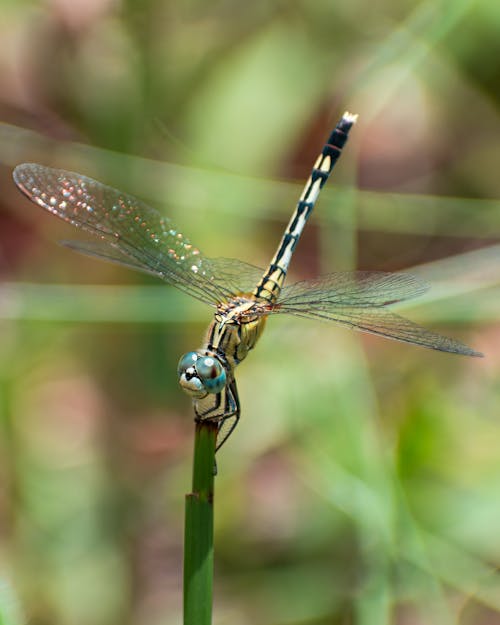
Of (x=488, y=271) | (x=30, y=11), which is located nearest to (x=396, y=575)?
(x=488, y=271)

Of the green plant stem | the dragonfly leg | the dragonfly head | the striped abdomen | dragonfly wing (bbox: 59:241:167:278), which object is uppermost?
the striped abdomen

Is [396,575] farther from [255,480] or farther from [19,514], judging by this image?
[19,514]

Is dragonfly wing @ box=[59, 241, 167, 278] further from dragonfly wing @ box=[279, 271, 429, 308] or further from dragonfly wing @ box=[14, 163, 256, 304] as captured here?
dragonfly wing @ box=[279, 271, 429, 308]

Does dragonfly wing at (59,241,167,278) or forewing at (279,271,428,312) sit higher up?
dragonfly wing at (59,241,167,278)

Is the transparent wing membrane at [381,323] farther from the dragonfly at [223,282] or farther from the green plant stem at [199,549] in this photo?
the green plant stem at [199,549]

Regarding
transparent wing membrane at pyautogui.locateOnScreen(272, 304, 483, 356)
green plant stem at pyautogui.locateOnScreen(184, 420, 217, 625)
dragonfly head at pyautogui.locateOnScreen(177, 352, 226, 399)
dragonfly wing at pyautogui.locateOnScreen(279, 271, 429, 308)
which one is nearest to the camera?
green plant stem at pyautogui.locateOnScreen(184, 420, 217, 625)

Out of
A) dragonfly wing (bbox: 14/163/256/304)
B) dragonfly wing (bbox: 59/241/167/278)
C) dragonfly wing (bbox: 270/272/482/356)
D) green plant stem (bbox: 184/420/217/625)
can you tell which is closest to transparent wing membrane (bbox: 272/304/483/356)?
dragonfly wing (bbox: 270/272/482/356)
